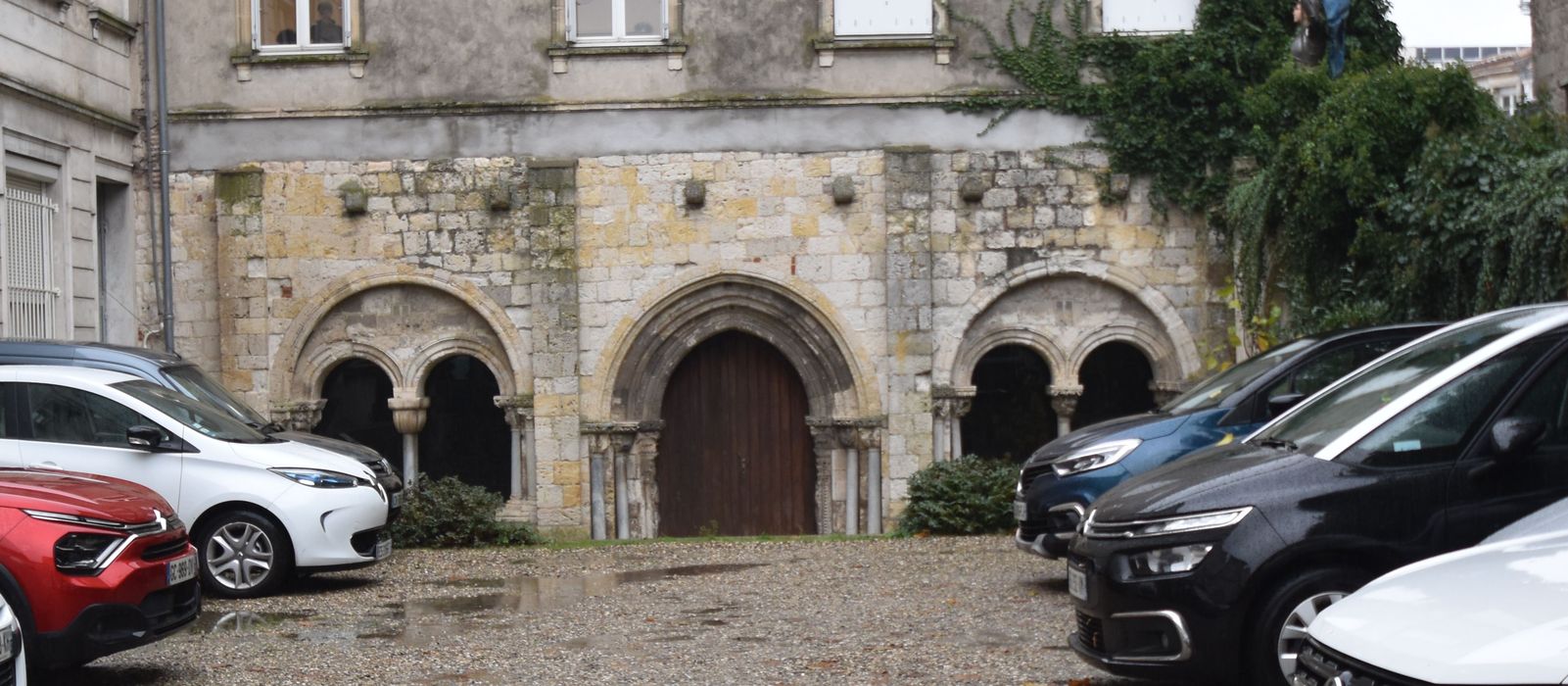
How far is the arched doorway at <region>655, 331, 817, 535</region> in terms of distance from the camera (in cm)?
1775

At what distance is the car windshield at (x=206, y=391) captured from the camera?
39.0 ft

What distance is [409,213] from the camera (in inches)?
679

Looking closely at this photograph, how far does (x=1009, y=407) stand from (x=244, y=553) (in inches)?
356

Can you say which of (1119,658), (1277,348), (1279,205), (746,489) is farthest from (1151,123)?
(1119,658)

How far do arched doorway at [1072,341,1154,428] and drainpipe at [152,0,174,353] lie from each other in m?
9.01

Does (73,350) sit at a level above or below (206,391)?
above

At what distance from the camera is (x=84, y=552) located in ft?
24.4

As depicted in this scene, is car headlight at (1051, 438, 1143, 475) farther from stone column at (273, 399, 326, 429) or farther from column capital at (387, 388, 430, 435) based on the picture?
stone column at (273, 399, 326, 429)

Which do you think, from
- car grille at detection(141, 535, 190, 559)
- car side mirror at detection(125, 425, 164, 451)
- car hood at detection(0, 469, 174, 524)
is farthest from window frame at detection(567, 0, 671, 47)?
car grille at detection(141, 535, 190, 559)

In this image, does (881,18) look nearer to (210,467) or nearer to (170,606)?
(210,467)

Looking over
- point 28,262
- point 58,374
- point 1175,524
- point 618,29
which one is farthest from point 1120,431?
Answer: point 28,262

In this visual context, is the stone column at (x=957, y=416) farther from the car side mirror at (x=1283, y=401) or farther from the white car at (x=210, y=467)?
the car side mirror at (x=1283, y=401)

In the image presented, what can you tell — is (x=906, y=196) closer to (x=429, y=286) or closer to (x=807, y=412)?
(x=807, y=412)

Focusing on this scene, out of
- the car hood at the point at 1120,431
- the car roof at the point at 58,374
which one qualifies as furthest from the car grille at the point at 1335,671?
the car roof at the point at 58,374
